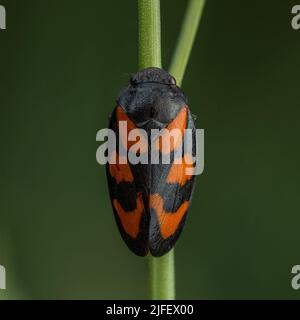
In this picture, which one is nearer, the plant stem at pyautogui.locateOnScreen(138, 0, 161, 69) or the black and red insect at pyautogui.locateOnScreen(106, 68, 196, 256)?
the plant stem at pyautogui.locateOnScreen(138, 0, 161, 69)

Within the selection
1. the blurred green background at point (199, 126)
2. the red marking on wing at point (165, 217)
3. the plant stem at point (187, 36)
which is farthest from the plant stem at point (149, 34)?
the blurred green background at point (199, 126)

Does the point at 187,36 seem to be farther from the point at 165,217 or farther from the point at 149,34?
the point at 165,217

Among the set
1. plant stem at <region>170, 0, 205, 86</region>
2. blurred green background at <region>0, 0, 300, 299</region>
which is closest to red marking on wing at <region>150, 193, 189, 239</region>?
plant stem at <region>170, 0, 205, 86</region>

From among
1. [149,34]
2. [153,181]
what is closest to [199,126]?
[153,181]

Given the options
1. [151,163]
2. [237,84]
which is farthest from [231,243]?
[151,163]

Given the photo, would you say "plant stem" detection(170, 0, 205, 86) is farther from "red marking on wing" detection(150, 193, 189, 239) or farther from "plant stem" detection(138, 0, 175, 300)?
"red marking on wing" detection(150, 193, 189, 239)
